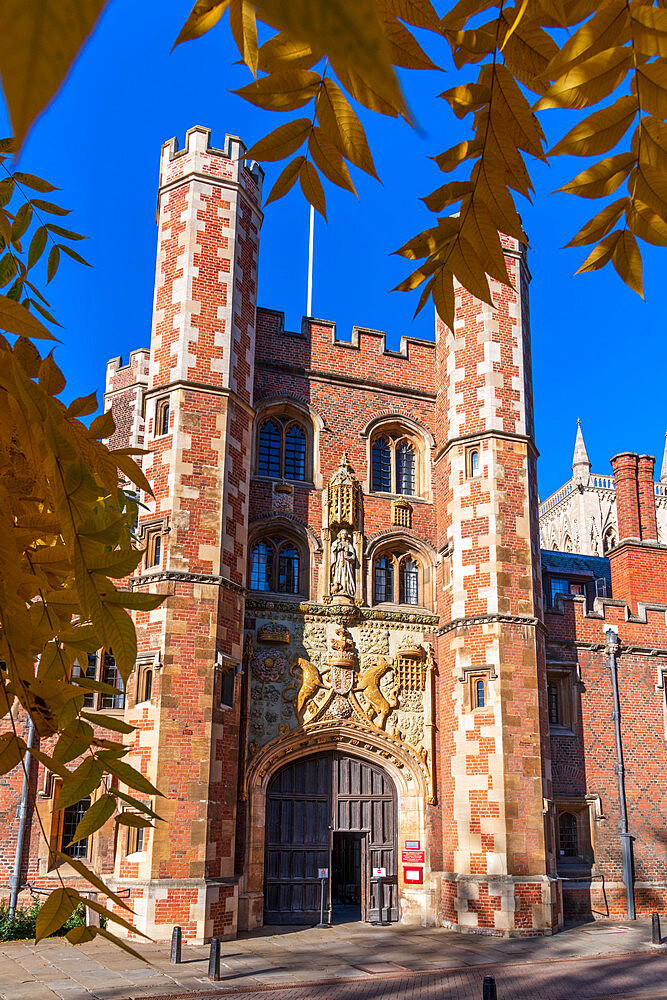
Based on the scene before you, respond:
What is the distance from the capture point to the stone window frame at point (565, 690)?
68.3 ft

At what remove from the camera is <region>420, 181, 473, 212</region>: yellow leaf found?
67.6 inches

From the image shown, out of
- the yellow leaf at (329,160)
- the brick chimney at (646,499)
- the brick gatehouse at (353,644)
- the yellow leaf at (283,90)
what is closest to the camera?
the yellow leaf at (283,90)

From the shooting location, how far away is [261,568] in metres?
19.7

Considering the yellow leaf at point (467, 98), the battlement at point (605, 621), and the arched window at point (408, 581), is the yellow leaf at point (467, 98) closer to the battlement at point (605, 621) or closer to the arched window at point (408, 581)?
the arched window at point (408, 581)

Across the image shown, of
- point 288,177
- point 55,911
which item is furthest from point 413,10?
point 55,911

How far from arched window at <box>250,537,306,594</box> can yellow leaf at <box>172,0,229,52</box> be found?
1815 centimetres

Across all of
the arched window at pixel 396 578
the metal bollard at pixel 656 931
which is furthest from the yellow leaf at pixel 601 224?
the arched window at pixel 396 578

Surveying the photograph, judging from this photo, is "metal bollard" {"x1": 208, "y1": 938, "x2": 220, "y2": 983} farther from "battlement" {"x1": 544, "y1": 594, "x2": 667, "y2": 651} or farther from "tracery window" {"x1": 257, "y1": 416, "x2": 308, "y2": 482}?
"battlement" {"x1": 544, "y1": 594, "x2": 667, "y2": 651}

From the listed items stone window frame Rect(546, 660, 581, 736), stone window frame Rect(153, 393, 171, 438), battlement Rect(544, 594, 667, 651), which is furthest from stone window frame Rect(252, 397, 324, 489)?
stone window frame Rect(546, 660, 581, 736)

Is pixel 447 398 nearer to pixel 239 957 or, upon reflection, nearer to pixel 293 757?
pixel 293 757

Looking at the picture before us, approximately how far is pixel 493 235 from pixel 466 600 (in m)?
17.9

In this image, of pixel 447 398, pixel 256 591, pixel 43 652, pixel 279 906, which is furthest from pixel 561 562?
pixel 43 652

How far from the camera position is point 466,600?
19109 mm

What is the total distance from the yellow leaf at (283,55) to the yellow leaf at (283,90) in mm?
11
